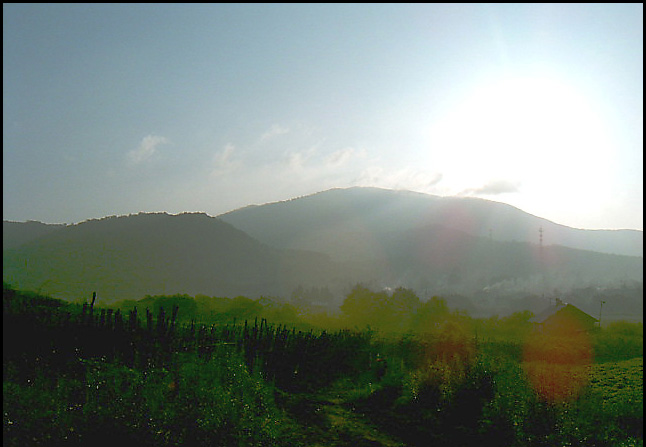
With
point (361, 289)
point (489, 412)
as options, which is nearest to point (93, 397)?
point (489, 412)

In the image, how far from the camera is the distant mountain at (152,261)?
127 metres

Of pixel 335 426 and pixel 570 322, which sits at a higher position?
pixel 335 426

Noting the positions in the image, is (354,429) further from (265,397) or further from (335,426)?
(265,397)

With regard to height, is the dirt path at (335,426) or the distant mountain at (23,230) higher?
the distant mountain at (23,230)

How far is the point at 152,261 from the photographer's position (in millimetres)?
152875

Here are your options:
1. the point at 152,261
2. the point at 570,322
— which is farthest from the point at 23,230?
the point at 570,322

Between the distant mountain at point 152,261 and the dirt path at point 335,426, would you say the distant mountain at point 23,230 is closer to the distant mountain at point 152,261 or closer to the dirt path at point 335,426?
the distant mountain at point 152,261

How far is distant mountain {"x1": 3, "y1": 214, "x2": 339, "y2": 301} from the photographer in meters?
127

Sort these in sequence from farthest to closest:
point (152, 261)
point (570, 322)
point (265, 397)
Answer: point (152, 261) < point (570, 322) < point (265, 397)

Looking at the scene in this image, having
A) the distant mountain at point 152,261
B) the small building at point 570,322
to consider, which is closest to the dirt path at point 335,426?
the small building at point 570,322

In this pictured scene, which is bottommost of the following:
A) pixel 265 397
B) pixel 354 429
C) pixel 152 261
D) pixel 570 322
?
pixel 570 322

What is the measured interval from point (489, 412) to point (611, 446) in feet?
10.5

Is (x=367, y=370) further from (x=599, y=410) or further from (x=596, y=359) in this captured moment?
(x=596, y=359)

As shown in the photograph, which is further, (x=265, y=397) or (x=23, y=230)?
(x=23, y=230)
